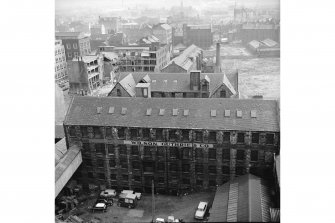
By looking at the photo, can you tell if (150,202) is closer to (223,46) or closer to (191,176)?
(191,176)

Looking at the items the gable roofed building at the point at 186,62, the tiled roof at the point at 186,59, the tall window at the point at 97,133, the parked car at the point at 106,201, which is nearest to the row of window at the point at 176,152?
the tall window at the point at 97,133

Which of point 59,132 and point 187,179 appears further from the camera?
point 59,132

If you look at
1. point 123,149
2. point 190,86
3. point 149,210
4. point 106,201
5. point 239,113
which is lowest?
point 149,210

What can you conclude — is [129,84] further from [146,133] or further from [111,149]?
[146,133]

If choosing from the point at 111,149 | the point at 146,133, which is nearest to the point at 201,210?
the point at 146,133

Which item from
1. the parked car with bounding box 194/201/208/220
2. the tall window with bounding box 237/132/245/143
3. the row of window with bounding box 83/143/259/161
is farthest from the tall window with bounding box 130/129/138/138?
the tall window with bounding box 237/132/245/143
